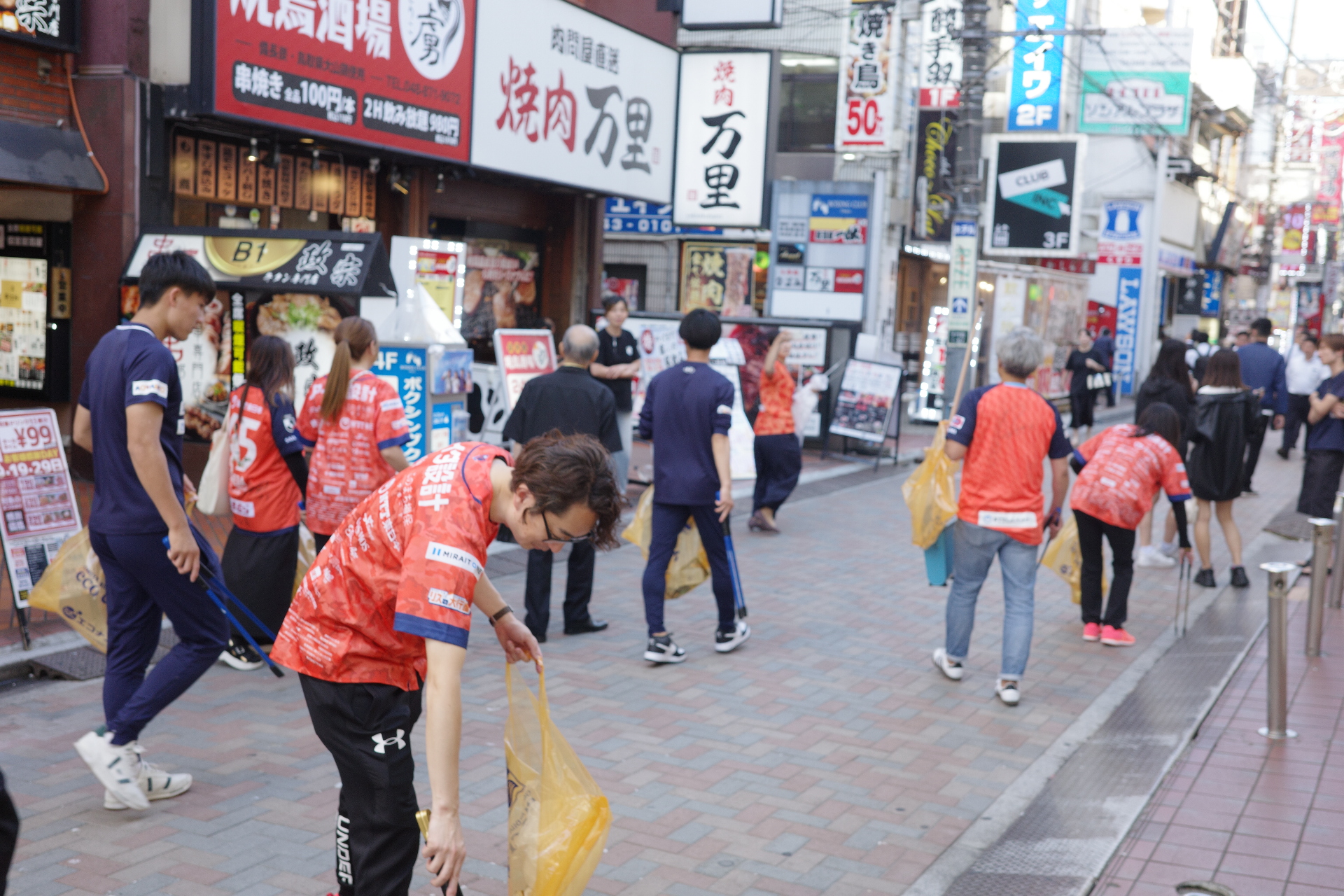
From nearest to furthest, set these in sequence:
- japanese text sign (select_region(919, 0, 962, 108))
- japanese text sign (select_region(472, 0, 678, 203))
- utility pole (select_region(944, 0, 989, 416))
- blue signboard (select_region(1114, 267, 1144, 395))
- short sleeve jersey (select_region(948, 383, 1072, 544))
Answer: short sleeve jersey (select_region(948, 383, 1072, 544)) → japanese text sign (select_region(472, 0, 678, 203)) → utility pole (select_region(944, 0, 989, 416)) → japanese text sign (select_region(919, 0, 962, 108)) → blue signboard (select_region(1114, 267, 1144, 395))

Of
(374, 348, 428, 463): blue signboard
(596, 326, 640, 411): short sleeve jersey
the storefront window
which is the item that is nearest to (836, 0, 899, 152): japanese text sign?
the storefront window

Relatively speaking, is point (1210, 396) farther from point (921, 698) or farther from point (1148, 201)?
point (1148, 201)

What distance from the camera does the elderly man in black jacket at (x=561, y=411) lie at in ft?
22.2

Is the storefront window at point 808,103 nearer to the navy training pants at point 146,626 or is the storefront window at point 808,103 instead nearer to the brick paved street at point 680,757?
the brick paved street at point 680,757

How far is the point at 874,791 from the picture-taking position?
5004 millimetres

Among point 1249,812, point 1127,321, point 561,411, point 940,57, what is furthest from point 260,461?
point 1127,321

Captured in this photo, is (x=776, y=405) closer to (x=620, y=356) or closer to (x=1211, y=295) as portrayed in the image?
(x=620, y=356)

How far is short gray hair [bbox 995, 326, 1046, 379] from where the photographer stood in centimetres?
622

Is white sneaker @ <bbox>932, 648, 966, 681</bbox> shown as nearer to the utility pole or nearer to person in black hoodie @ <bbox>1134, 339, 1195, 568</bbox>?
person in black hoodie @ <bbox>1134, 339, 1195, 568</bbox>

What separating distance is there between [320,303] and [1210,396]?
22.5 feet

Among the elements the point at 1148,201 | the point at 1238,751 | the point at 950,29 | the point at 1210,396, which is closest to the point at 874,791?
the point at 1238,751

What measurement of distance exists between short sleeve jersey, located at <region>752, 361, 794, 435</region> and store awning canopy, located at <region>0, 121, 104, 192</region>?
19.1 ft

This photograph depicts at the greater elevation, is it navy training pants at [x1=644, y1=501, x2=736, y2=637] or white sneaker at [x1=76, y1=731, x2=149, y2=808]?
navy training pants at [x1=644, y1=501, x2=736, y2=637]

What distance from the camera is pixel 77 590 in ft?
17.7
